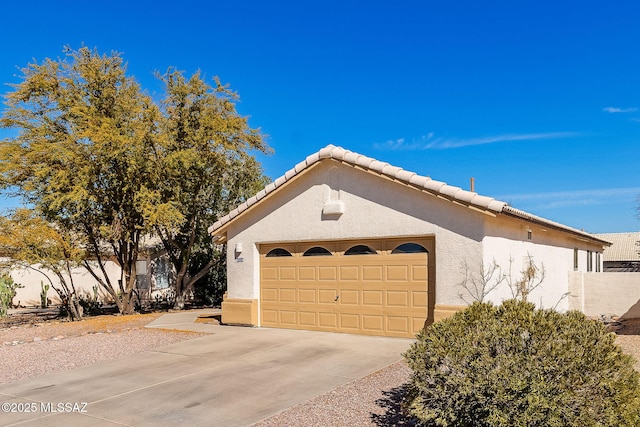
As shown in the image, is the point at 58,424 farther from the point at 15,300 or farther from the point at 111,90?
the point at 15,300

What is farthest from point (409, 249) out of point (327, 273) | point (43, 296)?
point (43, 296)

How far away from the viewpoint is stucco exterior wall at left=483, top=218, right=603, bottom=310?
11773mm

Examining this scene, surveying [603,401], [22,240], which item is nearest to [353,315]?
[603,401]

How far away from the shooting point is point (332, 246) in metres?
13.7

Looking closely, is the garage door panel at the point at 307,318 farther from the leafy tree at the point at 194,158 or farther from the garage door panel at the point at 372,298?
the leafy tree at the point at 194,158

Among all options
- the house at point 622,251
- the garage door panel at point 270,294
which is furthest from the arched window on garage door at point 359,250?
the house at point 622,251

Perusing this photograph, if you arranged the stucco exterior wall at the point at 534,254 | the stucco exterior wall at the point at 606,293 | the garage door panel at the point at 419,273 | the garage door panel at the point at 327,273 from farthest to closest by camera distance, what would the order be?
the stucco exterior wall at the point at 606,293 < the garage door panel at the point at 327,273 < the garage door panel at the point at 419,273 < the stucco exterior wall at the point at 534,254

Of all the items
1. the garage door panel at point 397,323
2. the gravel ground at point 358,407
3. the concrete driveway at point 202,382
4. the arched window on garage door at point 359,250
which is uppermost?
the arched window on garage door at point 359,250

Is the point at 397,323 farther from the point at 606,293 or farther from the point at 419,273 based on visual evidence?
the point at 606,293

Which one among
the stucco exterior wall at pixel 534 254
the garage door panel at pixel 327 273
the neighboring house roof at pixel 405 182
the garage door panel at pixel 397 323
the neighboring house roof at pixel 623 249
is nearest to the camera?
the neighboring house roof at pixel 405 182

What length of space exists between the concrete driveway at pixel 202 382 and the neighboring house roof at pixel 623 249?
4043 cm

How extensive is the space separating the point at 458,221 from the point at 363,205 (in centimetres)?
251

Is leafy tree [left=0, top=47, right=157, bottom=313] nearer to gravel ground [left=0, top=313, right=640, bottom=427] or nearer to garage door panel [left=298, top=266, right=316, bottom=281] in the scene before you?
gravel ground [left=0, top=313, right=640, bottom=427]

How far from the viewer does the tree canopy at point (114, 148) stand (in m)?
17.3
